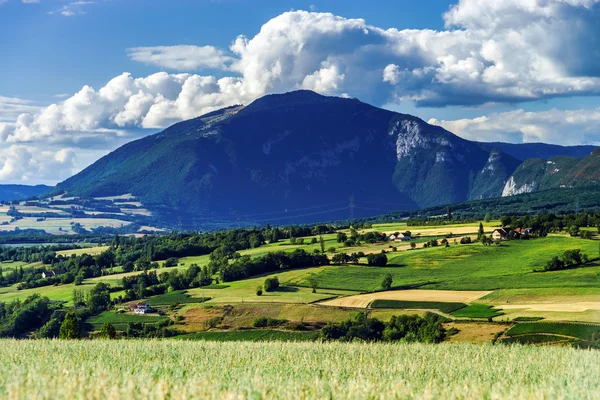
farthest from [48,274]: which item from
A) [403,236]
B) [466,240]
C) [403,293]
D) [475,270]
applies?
[475,270]

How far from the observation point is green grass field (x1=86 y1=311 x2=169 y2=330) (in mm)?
107625

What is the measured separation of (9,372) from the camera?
60.0 ft

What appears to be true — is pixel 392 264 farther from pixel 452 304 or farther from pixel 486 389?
pixel 486 389

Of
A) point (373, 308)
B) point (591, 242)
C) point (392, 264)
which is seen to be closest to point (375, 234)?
point (392, 264)

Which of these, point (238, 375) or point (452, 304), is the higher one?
point (238, 375)

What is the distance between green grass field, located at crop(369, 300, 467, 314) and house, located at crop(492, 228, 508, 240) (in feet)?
203

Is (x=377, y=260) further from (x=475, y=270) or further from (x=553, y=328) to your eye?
(x=553, y=328)

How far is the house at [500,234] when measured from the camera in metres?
158

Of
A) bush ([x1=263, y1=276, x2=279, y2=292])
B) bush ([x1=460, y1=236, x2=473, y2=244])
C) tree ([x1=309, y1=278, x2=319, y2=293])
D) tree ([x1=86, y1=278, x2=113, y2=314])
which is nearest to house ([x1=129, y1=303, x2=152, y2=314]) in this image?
tree ([x1=86, y1=278, x2=113, y2=314])

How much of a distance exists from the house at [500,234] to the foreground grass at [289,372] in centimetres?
13353

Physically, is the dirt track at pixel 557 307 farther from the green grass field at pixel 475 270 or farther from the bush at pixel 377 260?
the bush at pixel 377 260

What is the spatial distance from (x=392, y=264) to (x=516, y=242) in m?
31.1

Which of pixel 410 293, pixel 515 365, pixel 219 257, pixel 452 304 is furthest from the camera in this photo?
pixel 219 257

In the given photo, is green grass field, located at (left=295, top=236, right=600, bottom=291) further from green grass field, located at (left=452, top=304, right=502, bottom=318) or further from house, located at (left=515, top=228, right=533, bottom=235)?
green grass field, located at (left=452, top=304, right=502, bottom=318)
